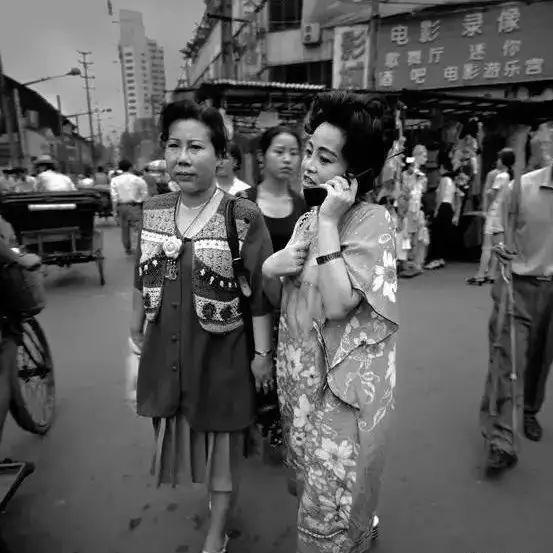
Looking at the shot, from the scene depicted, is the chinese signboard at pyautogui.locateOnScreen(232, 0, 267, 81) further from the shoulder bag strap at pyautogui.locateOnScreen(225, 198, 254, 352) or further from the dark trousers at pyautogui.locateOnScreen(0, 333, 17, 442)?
the shoulder bag strap at pyautogui.locateOnScreen(225, 198, 254, 352)

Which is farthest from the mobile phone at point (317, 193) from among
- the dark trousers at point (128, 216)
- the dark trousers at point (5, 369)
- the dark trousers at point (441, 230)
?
the dark trousers at point (128, 216)

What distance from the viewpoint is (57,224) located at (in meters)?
6.27

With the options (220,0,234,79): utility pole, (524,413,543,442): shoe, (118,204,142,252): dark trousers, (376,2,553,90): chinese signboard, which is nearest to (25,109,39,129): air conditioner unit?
(220,0,234,79): utility pole

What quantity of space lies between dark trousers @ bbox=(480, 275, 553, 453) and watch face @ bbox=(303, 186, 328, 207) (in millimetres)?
1465

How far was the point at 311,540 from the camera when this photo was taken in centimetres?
151

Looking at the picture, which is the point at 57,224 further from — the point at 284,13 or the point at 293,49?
the point at 284,13

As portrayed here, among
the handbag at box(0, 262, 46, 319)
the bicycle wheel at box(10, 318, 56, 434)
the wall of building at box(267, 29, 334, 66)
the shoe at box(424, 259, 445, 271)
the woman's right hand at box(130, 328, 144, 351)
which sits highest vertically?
the wall of building at box(267, 29, 334, 66)

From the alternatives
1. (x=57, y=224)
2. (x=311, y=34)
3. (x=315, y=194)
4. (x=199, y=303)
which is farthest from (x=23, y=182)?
(x=315, y=194)

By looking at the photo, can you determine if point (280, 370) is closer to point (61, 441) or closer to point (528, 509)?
point (528, 509)

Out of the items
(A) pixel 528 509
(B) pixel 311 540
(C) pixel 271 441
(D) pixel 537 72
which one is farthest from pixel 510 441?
(D) pixel 537 72

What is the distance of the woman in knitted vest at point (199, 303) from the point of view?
1.67m

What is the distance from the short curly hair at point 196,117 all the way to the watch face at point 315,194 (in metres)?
0.47

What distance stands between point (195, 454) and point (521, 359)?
181 cm

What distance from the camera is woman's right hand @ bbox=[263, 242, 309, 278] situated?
1479 mm
